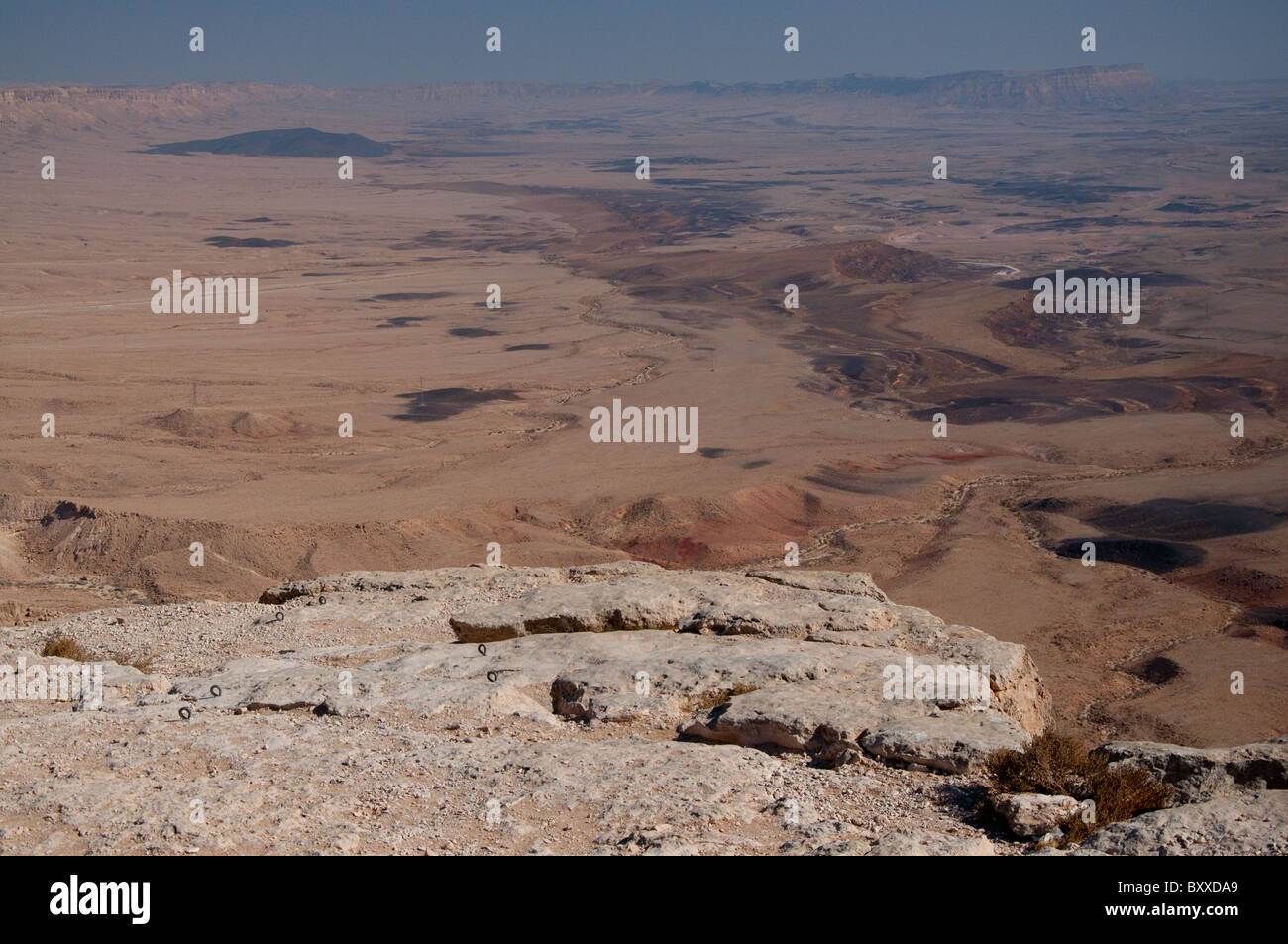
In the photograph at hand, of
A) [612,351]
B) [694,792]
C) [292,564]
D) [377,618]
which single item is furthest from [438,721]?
[612,351]

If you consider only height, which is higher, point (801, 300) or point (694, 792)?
point (801, 300)

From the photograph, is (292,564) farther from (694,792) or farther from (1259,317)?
(1259,317)

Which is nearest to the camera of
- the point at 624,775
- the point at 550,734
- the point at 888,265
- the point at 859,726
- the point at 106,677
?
the point at 624,775

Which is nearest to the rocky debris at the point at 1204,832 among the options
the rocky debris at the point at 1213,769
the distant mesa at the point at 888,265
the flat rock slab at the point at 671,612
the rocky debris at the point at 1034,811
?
the rocky debris at the point at 1034,811

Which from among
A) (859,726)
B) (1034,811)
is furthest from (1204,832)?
(859,726)

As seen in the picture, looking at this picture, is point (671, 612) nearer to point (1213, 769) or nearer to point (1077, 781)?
point (1077, 781)
